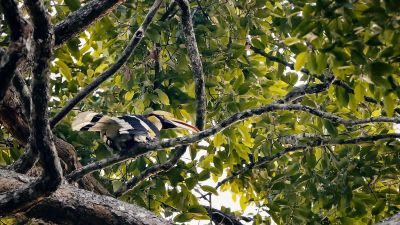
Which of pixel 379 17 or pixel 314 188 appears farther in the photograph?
pixel 314 188

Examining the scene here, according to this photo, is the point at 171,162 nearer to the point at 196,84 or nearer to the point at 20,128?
the point at 196,84

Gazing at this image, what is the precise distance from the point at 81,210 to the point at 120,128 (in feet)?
2.09

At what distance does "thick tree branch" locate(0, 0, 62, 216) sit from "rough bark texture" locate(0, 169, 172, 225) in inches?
8.9

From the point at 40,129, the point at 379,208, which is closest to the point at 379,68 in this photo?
the point at 379,208

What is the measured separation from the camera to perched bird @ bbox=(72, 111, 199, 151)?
3.13 metres

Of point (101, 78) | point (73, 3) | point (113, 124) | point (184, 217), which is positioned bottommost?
point (184, 217)

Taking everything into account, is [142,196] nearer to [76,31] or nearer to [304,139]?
[304,139]

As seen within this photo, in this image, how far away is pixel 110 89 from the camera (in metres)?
4.43

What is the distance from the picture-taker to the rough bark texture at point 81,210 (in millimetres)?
2676

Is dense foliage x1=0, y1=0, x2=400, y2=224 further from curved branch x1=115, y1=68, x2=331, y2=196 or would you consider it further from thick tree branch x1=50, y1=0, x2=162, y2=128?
thick tree branch x1=50, y1=0, x2=162, y2=128

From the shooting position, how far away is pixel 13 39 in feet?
6.34

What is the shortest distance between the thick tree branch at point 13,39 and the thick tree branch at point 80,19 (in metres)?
0.89

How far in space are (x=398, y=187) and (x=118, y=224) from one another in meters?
1.99

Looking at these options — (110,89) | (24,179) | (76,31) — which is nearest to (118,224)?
(24,179)
